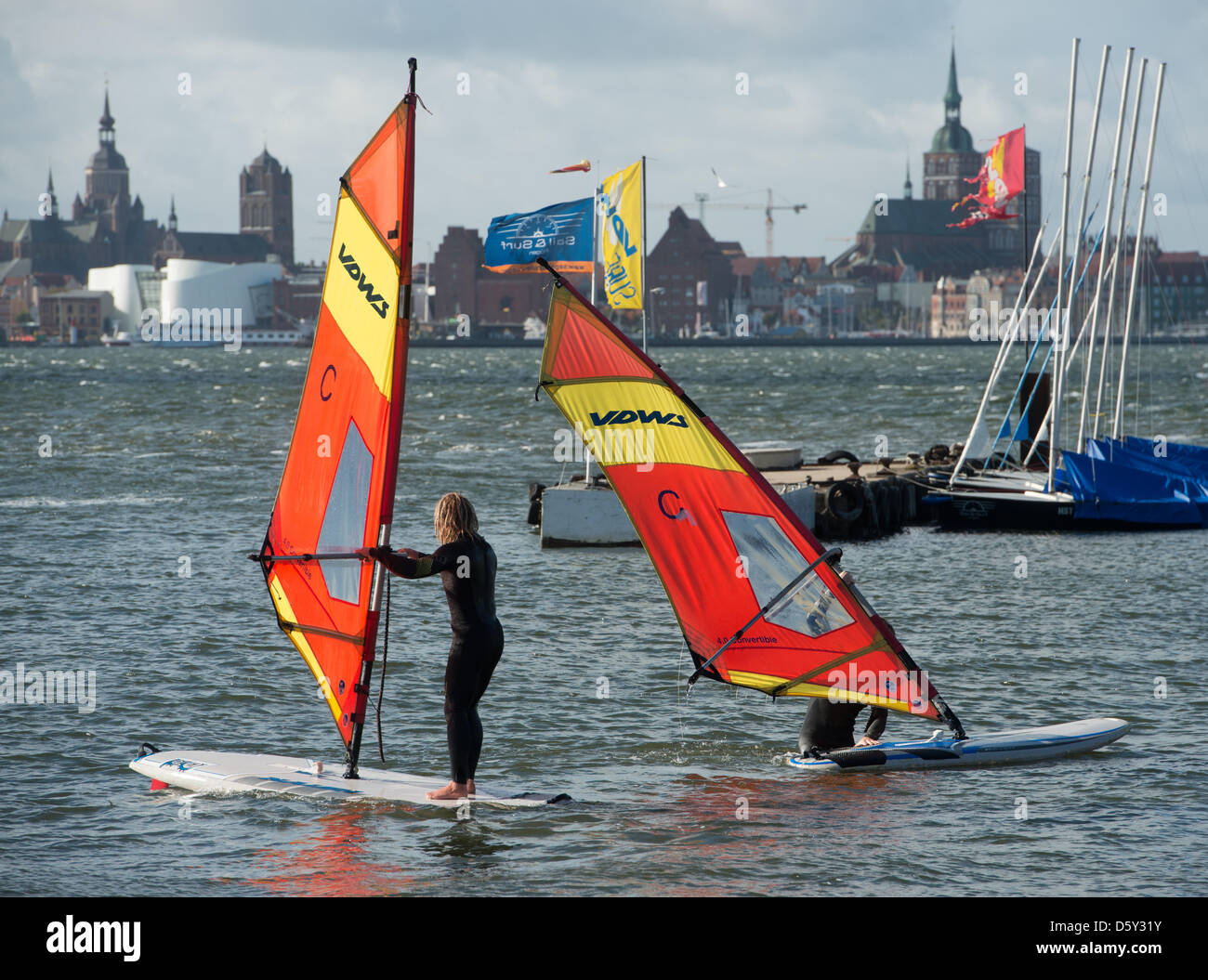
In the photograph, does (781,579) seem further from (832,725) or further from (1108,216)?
(1108,216)

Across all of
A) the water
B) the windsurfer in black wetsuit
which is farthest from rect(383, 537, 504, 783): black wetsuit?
the water

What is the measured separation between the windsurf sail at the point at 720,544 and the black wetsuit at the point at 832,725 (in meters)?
0.21

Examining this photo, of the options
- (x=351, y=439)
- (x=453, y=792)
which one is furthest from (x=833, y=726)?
(x=351, y=439)

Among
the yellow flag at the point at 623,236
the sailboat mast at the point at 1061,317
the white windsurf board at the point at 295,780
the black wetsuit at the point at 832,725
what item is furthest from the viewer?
the sailboat mast at the point at 1061,317

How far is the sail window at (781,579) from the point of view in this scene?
1102cm

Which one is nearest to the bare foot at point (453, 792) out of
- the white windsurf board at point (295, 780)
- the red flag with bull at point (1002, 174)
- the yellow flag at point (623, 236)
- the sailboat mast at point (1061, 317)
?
the white windsurf board at point (295, 780)

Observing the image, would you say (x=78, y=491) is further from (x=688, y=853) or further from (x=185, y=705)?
(x=688, y=853)

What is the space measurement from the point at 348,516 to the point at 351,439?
511 millimetres

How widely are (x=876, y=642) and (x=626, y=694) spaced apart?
3.86 meters

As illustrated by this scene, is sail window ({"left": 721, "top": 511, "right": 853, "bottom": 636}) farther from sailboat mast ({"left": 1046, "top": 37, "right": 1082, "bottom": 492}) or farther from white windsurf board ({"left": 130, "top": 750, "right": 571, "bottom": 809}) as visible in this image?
sailboat mast ({"left": 1046, "top": 37, "right": 1082, "bottom": 492})

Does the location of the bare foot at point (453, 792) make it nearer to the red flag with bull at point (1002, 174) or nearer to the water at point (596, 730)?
the water at point (596, 730)

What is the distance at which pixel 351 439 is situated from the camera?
968 centimetres

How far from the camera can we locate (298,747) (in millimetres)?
12133
